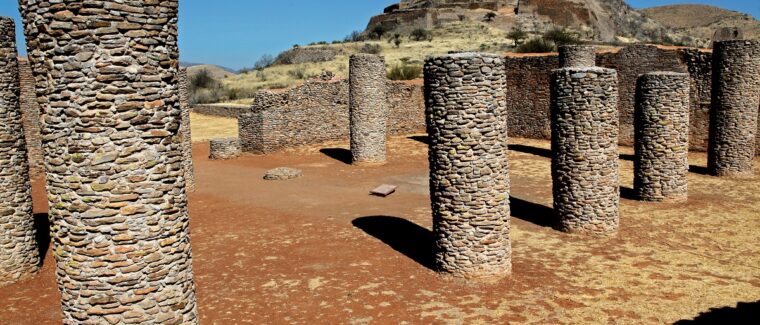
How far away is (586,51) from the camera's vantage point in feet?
62.2

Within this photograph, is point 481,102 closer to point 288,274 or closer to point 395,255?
point 395,255

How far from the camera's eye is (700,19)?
257 feet

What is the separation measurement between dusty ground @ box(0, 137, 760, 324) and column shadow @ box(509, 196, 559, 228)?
43mm

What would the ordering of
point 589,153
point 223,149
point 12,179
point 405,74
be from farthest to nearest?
point 405,74 → point 223,149 → point 589,153 → point 12,179

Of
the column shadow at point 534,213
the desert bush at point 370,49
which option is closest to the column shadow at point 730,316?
the column shadow at point 534,213

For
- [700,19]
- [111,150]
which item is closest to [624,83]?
[111,150]

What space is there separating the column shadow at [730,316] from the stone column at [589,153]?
3.31m

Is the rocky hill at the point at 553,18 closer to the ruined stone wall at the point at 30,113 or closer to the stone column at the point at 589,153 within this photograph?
the stone column at the point at 589,153

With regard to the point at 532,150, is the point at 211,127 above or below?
above

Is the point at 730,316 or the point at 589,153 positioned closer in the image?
the point at 730,316

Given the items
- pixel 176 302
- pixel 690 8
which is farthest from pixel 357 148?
pixel 690 8

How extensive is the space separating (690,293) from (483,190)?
3.11 meters

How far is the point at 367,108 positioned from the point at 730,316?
13637 mm

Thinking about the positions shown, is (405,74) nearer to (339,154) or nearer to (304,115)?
(304,115)
